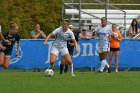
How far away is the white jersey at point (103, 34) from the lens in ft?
86.3

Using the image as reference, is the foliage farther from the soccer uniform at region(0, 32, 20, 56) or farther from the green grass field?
the green grass field

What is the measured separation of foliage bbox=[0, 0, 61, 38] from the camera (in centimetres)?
4519

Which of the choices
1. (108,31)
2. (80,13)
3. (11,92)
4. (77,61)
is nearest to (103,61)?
(108,31)

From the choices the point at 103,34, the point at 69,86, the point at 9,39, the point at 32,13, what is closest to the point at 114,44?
the point at 103,34

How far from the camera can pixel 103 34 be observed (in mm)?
26406

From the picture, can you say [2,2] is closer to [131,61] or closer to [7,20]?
[7,20]

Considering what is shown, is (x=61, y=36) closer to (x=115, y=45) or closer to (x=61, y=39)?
(x=61, y=39)

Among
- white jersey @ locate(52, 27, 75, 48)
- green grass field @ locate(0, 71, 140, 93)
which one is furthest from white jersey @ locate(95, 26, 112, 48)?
green grass field @ locate(0, 71, 140, 93)

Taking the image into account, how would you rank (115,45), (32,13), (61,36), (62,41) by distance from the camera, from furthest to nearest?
(32,13) → (115,45) → (62,41) → (61,36)

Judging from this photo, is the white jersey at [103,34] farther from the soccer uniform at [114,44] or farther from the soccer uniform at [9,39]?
the soccer uniform at [9,39]

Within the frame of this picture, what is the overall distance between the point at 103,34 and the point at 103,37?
152 mm

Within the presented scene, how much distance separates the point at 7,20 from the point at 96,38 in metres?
16.9

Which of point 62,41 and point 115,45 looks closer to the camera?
point 62,41

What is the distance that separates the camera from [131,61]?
29.7 m
